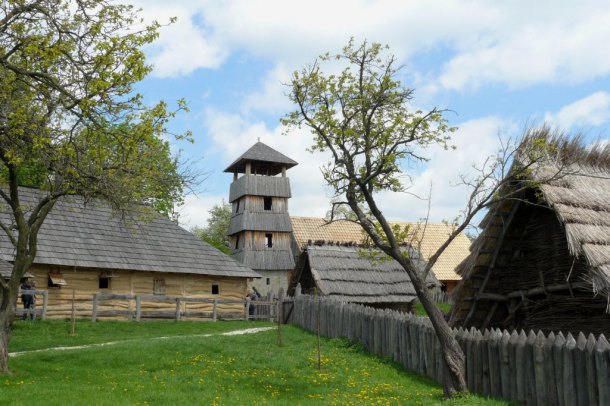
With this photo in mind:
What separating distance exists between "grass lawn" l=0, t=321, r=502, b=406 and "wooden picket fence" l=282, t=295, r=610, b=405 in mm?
496

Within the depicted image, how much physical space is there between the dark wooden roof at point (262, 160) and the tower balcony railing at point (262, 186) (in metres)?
1.01

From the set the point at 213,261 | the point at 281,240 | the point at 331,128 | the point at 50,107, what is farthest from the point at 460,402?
the point at 281,240

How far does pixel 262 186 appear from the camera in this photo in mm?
39656

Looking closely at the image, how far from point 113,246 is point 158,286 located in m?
2.52

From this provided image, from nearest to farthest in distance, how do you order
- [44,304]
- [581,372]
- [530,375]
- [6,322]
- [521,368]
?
[581,372], [530,375], [521,368], [6,322], [44,304]

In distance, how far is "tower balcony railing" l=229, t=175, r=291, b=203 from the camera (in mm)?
39375

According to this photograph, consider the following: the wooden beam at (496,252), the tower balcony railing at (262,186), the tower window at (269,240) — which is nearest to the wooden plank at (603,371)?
the wooden beam at (496,252)

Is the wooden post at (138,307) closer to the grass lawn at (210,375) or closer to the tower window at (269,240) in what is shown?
the grass lawn at (210,375)

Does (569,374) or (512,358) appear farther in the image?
(512,358)

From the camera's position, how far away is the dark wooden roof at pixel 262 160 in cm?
3934

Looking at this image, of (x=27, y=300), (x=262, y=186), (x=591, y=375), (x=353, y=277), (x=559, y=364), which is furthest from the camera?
(x=262, y=186)

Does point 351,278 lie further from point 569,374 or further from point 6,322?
point 569,374

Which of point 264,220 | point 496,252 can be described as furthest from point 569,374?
point 264,220

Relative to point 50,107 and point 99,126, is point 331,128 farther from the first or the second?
point 50,107
